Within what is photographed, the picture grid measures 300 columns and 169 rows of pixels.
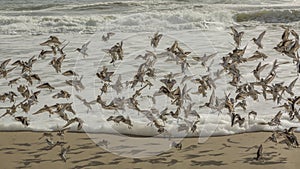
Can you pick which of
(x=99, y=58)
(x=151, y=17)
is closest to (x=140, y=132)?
(x=99, y=58)

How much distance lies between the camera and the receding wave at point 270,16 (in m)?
13.8

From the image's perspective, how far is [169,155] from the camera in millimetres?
3820

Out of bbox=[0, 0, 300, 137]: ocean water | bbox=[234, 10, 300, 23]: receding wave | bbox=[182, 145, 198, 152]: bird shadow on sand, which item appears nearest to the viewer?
bbox=[182, 145, 198, 152]: bird shadow on sand

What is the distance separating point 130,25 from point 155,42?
24.1ft

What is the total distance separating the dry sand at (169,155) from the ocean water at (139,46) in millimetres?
251

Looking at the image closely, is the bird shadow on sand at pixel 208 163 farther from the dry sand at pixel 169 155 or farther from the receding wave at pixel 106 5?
the receding wave at pixel 106 5

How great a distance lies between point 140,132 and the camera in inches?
171

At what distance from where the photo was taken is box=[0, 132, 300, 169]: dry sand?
A: 12.0 ft

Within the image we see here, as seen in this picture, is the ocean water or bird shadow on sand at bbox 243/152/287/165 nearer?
bird shadow on sand at bbox 243/152/287/165

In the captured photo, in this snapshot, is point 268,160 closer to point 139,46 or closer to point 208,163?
point 208,163

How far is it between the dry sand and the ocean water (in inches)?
9.9

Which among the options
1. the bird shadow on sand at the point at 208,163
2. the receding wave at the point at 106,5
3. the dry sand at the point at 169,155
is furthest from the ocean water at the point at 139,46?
the bird shadow on sand at the point at 208,163

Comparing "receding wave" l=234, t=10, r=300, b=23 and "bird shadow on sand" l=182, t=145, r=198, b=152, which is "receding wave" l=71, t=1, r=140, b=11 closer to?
"receding wave" l=234, t=10, r=300, b=23

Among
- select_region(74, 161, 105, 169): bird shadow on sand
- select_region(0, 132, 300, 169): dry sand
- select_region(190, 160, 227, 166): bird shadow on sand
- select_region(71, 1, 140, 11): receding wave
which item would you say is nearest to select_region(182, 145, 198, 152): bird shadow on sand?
select_region(0, 132, 300, 169): dry sand
